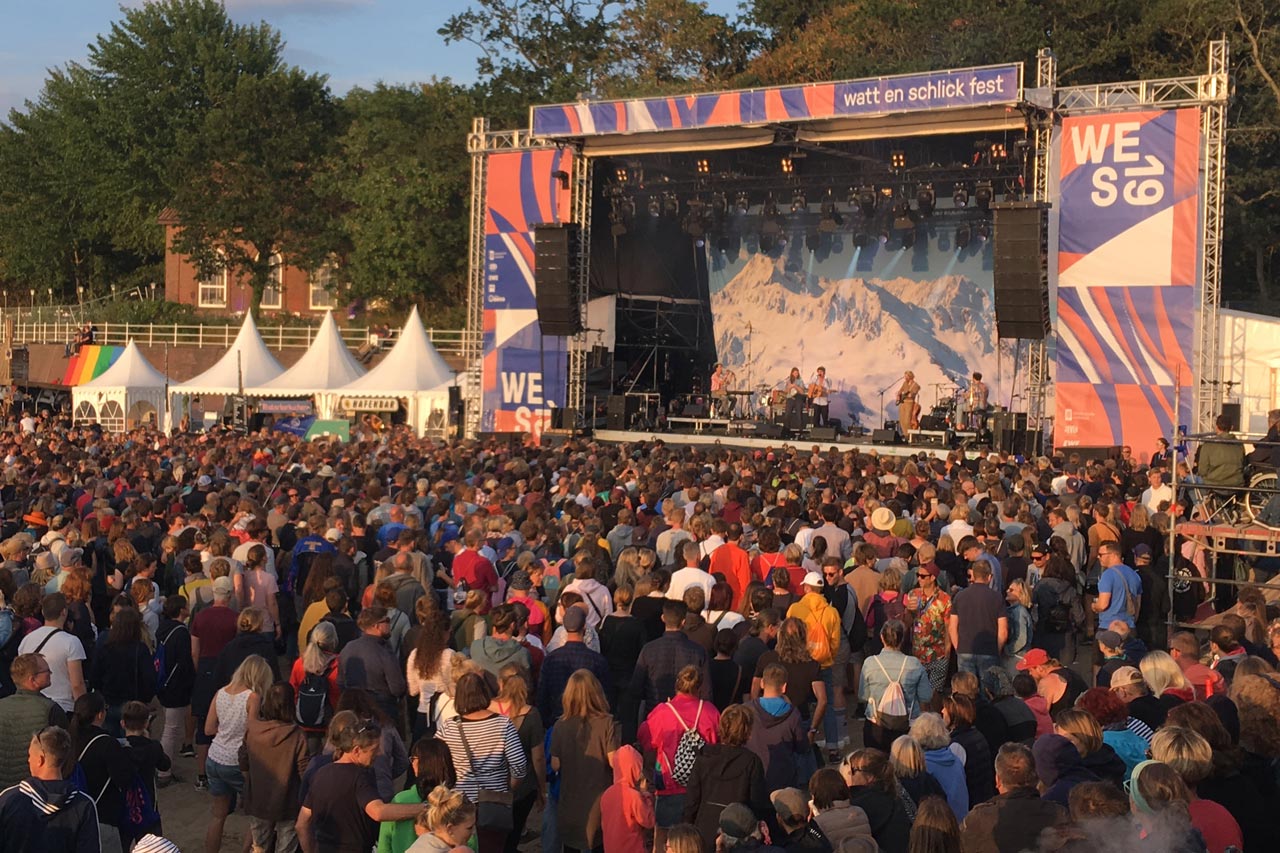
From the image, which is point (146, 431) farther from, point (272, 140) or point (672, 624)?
point (272, 140)

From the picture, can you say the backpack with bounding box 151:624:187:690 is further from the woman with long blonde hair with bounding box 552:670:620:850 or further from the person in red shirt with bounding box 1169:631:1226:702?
the person in red shirt with bounding box 1169:631:1226:702

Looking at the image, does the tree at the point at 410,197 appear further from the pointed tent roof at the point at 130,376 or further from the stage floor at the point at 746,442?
the stage floor at the point at 746,442

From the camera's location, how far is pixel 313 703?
6.48 metres

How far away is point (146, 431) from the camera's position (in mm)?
21469

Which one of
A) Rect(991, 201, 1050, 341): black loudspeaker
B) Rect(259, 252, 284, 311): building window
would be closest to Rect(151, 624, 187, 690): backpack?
Rect(991, 201, 1050, 341): black loudspeaker

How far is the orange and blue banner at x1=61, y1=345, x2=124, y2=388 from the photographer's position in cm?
3631

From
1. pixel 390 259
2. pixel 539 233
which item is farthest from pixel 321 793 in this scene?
pixel 390 259

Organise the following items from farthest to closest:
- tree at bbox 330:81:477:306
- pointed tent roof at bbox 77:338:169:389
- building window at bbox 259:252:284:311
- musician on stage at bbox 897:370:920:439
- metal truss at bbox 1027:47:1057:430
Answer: building window at bbox 259:252:284:311
tree at bbox 330:81:477:306
pointed tent roof at bbox 77:338:169:389
musician on stage at bbox 897:370:920:439
metal truss at bbox 1027:47:1057:430

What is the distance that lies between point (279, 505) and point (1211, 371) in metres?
13.2

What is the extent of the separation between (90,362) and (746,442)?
69.5 ft

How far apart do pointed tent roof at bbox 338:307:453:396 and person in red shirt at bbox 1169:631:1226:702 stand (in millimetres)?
21180

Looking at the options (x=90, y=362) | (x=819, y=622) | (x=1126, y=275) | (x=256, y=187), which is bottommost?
(x=819, y=622)

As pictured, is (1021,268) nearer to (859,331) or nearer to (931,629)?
(859,331)

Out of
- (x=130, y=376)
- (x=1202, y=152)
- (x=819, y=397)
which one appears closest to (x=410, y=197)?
(x=130, y=376)
